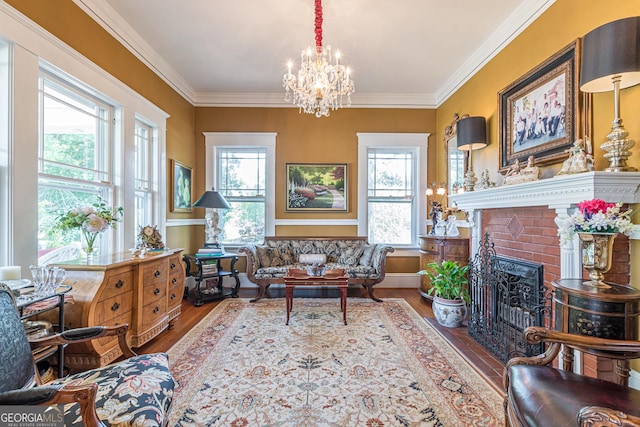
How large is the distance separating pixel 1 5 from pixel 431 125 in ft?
16.8

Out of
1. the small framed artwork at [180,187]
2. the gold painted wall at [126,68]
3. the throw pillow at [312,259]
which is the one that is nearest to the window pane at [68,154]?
the gold painted wall at [126,68]

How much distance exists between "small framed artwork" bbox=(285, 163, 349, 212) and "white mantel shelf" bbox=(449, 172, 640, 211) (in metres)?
2.55

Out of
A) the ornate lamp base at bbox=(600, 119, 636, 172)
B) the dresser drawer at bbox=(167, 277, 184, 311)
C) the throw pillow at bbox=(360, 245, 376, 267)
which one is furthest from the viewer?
the throw pillow at bbox=(360, 245, 376, 267)

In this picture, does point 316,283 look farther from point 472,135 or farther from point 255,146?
point 255,146

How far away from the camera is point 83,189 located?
2.74 m

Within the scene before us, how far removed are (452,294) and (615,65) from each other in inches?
93.5

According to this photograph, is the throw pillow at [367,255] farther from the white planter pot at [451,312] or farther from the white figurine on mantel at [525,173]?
the white figurine on mantel at [525,173]

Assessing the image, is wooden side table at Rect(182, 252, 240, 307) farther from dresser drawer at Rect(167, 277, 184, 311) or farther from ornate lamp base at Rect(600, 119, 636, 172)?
ornate lamp base at Rect(600, 119, 636, 172)

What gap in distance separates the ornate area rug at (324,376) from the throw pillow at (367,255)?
105 centimetres

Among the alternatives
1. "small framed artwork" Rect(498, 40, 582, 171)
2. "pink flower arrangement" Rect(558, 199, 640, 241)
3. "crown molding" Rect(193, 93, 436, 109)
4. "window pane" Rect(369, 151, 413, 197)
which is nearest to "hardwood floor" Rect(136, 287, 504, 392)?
"pink flower arrangement" Rect(558, 199, 640, 241)

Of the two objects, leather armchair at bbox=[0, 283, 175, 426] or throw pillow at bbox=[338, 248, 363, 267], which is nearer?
leather armchair at bbox=[0, 283, 175, 426]

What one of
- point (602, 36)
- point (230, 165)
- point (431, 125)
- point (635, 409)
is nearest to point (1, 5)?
point (230, 165)

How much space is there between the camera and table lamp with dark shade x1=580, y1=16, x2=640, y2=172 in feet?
5.36

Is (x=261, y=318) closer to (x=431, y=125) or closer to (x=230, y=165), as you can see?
(x=230, y=165)
